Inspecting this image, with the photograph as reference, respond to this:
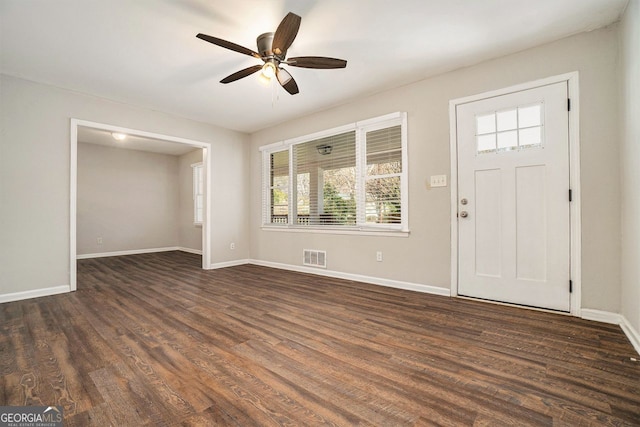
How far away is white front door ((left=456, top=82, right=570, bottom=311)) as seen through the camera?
2.69m

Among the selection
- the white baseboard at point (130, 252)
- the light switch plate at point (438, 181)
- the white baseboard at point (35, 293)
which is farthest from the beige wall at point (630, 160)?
the white baseboard at point (130, 252)

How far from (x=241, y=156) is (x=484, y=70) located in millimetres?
4284

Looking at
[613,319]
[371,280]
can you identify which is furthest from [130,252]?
[613,319]

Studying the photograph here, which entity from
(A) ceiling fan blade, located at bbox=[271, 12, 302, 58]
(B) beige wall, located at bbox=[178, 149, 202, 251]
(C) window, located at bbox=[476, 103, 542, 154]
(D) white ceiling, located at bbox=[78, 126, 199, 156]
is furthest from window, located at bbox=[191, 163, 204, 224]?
(C) window, located at bbox=[476, 103, 542, 154]

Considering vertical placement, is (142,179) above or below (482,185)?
above

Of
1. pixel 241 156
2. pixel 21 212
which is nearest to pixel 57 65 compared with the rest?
pixel 21 212

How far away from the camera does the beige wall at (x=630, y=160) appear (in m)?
2.03

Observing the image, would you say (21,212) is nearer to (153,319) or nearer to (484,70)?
(153,319)

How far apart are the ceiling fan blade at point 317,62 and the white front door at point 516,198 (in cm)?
156

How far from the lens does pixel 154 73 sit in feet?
10.8

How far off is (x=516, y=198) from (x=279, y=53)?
8.90 ft

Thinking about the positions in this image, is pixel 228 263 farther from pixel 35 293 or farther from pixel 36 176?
pixel 36 176

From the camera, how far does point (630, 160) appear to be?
2.18 meters

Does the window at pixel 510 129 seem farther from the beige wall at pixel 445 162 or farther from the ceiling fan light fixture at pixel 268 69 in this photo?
the ceiling fan light fixture at pixel 268 69
